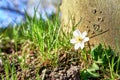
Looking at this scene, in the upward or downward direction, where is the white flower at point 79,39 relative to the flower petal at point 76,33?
downward

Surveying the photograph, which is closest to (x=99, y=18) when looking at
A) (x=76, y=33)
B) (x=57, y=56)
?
(x=76, y=33)

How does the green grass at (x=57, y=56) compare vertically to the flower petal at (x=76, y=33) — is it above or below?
below

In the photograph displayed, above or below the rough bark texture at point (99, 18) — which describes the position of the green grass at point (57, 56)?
below

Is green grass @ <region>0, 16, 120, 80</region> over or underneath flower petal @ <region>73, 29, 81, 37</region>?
underneath

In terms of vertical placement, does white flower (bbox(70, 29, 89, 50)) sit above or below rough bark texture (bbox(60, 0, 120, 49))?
below

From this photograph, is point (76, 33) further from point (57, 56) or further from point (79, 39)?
point (57, 56)

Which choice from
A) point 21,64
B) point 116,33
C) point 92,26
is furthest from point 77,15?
point 21,64
